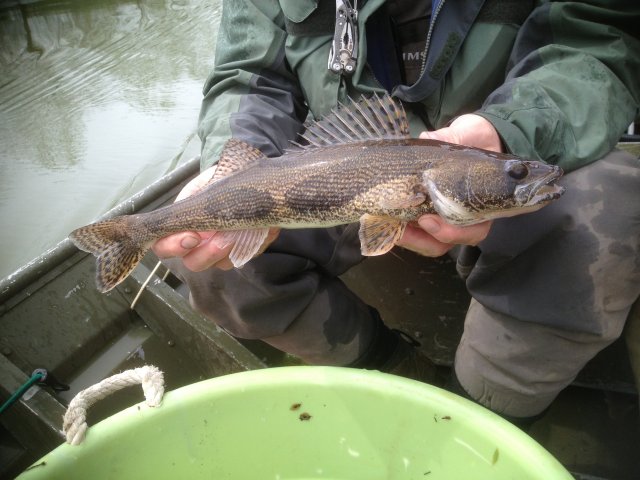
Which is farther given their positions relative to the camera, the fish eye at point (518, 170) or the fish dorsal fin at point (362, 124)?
the fish dorsal fin at point (362, 124)

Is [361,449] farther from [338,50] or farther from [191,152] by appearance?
[191,152]

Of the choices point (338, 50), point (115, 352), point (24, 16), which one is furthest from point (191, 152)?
point (24, 16)

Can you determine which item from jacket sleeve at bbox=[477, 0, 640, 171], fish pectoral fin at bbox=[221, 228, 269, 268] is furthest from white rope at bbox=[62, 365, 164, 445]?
jacket sleeve at bbox=[477, 0, 640, 171]

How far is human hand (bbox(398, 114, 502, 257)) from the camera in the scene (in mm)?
1749

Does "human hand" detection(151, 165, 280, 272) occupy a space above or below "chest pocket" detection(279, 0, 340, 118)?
below

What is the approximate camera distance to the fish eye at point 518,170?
1.59 m

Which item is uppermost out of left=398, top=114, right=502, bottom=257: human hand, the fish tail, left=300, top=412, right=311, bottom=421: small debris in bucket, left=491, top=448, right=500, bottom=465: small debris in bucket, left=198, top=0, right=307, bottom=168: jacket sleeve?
left=198, top=0, right=307, bottom=168: jacket sleeve

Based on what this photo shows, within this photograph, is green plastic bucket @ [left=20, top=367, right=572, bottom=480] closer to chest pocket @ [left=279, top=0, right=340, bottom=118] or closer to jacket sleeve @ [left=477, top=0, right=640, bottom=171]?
jacket sleeve @ [left=477, top=0, right=640, bottom=171]

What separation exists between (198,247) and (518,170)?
1301 millimetres

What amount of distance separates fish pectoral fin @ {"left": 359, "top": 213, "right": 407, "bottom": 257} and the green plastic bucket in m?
0.52

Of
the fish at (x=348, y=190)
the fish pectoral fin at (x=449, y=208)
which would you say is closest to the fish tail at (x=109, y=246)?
the fish at (x=348, y=190)

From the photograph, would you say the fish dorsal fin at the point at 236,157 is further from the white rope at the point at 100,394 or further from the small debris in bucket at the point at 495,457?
the small debris in bucket at the point at 495,457

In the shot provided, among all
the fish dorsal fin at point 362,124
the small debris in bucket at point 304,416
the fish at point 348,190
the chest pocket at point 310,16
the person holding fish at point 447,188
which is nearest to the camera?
the fish at point 348,190

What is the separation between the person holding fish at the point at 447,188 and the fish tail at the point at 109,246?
0.01 metres
